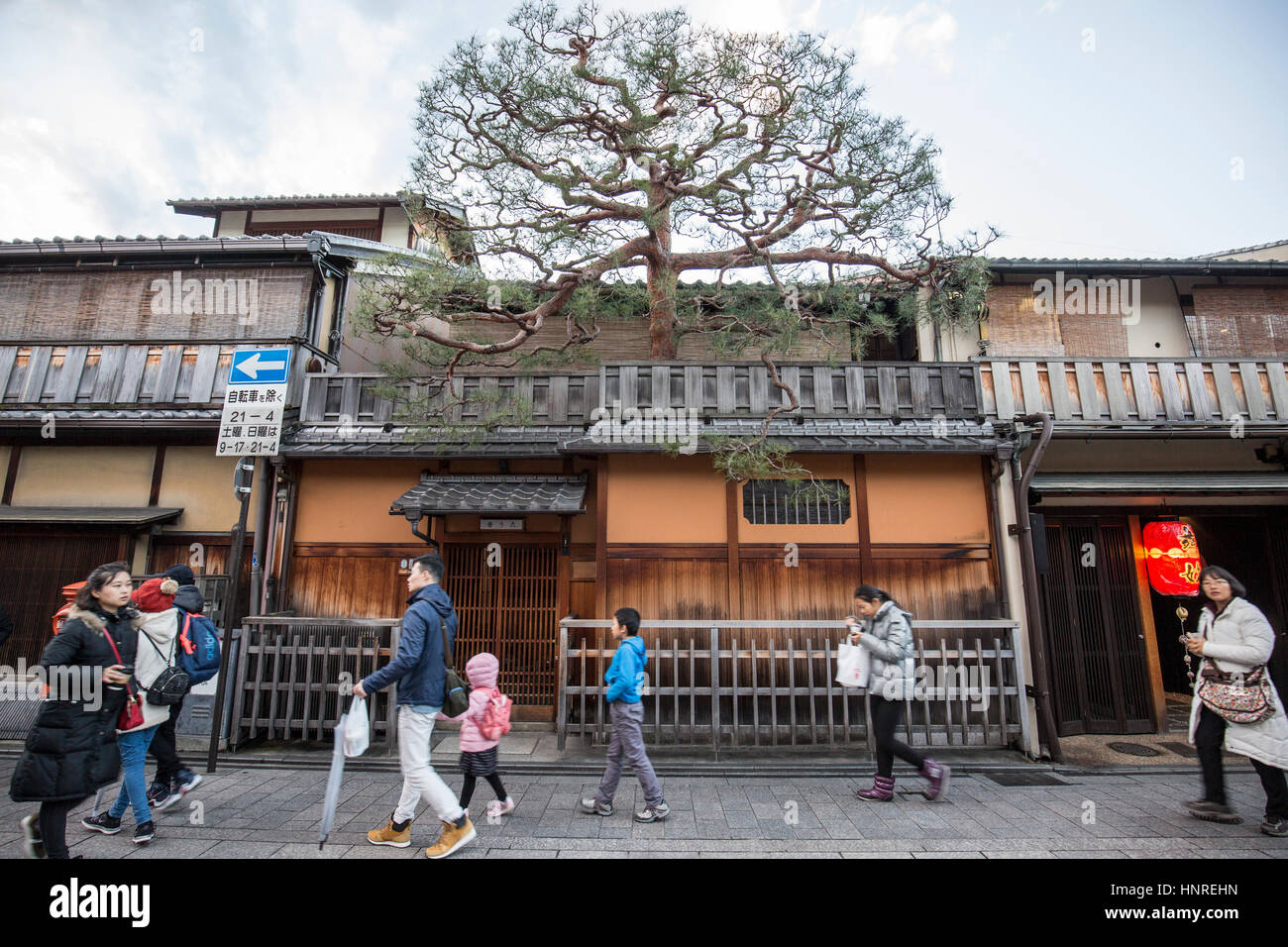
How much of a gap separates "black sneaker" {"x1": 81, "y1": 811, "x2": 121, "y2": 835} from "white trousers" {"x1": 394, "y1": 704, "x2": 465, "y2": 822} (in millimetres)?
2461

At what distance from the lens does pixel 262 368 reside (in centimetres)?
698

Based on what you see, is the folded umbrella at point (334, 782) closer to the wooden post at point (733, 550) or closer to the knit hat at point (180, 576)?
the knit hat at point (180, 576)

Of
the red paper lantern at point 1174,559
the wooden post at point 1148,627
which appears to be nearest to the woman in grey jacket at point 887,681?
the red paper lantern at point 1174,559

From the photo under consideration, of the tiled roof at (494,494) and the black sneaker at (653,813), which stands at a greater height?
the tiled roof at (494,494)

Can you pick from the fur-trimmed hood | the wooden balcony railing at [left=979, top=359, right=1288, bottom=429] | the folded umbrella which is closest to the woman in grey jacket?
the folded umbrella

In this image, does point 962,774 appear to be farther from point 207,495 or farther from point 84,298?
point 84,298

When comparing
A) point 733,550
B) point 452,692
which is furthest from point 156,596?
point 733,550

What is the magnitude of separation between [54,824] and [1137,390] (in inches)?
522

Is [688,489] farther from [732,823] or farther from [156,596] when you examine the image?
[156,596]

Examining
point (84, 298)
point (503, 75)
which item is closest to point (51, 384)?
point (84, 298)

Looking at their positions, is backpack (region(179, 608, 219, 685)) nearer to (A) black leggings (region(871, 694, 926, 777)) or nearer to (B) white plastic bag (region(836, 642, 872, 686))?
(B) white plastic bag (region(836, 642, 872, 686))

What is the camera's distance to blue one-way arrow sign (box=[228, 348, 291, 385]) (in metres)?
6.91

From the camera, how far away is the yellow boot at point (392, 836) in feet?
14.7

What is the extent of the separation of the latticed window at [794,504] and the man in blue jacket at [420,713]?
514 centimetres
